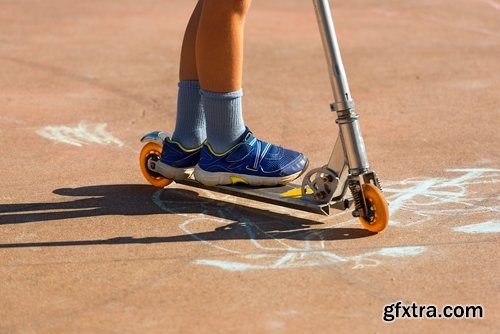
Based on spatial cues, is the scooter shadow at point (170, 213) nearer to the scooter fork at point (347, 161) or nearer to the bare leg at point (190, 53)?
the scooter fork at point (347, 161)

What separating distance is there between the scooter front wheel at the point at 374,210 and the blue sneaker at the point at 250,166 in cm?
48

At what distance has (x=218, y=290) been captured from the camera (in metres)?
3.69

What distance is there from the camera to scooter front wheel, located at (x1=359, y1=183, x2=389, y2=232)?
13.5 ft

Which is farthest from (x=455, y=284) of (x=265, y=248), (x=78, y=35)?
(x=78, y=35)

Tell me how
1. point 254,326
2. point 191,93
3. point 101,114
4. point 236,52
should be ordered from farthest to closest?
point 101,114 → point 191,93 → point 236,52 → point 254,326

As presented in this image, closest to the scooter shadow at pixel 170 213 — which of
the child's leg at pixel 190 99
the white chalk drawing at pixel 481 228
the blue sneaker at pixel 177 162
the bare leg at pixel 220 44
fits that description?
the blue sneaker at pixel 177 162

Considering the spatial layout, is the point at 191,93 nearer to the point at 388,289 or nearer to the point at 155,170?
the point at 155,170

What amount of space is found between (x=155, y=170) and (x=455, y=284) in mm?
1665

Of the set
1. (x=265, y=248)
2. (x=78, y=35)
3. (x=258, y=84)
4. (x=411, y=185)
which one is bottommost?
(x=265, y=248)

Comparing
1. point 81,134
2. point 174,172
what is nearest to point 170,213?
point 174,172

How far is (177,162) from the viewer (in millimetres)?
4727

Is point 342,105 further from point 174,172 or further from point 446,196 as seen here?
point 174,172

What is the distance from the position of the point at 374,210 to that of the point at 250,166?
0.64m

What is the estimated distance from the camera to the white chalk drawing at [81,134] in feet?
18.6
